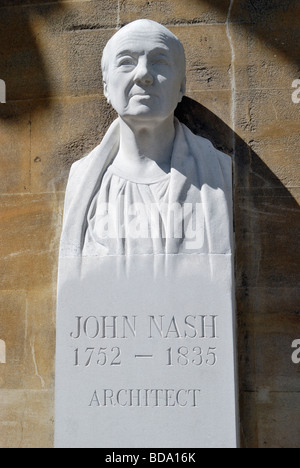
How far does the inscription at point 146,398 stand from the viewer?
209 inches

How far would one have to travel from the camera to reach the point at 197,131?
251 inches

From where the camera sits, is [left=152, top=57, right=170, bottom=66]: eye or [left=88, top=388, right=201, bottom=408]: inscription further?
[left=152, top=57, right=170, bottom=66]: eye

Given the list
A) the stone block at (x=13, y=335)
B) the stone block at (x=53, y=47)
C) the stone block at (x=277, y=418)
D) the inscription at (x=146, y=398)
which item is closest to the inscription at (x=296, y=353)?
the stone block at (x=277, y=418)

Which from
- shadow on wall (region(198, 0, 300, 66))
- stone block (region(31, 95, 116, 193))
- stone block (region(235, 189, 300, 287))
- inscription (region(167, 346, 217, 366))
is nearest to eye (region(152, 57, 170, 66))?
stone block (region(31, 95, 116, 193))

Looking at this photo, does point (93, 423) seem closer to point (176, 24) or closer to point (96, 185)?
point (96, 185)

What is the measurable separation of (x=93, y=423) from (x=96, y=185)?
1.69 meters

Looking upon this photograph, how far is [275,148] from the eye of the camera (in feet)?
20.7

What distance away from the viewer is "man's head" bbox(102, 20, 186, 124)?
5676 millimetres

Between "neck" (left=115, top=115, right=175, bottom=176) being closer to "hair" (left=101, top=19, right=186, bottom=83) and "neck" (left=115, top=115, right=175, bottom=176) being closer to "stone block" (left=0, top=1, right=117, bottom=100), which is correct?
"hair" (left=101, top=19, right=186, bottom=83)

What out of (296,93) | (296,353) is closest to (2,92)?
(296,93)

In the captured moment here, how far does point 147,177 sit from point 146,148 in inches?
8.9

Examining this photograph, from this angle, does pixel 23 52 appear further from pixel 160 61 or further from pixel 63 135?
pixel 160 61

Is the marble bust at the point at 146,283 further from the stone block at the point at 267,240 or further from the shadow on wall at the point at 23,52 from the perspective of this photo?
the shadow on wall at the point at 23,52

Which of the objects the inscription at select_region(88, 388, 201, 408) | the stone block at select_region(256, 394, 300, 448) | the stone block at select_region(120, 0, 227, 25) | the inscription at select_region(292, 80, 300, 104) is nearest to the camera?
the inscription at select_region(88, 388, 201, 408)
